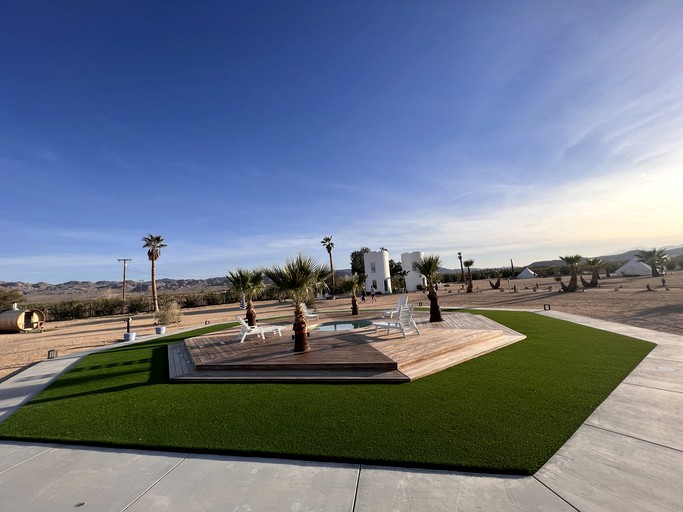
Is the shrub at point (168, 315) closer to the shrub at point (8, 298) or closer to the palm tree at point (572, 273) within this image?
the shrub at point (8, 298)

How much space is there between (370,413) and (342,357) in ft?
8.91

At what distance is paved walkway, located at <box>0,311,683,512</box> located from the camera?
276cm

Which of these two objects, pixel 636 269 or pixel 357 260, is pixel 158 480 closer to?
pixel 636 269

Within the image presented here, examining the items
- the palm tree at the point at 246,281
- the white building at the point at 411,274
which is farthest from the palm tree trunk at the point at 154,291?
the white building at the point at 411,274

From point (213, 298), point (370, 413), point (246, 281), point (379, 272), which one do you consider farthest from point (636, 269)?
point (213, 298)

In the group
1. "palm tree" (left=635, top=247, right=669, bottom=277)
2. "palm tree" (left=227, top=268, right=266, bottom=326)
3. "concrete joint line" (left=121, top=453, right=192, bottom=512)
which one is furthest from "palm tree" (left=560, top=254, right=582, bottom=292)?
"concrete joint line" (left=121, top=453, right=192, bottom=512)

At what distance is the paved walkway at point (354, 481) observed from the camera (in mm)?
2764

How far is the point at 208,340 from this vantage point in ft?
37.4

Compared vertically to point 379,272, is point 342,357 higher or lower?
lower

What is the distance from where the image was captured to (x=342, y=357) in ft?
24.2

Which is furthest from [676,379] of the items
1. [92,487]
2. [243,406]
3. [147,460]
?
[92,487]

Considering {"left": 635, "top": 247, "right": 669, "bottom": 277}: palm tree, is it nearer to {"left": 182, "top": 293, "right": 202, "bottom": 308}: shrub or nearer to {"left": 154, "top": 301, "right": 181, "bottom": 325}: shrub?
{"left": 154, "top": 301, "right": 181, "bottom": 325}: shrub

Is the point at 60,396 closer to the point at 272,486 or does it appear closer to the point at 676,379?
the point at 272,486

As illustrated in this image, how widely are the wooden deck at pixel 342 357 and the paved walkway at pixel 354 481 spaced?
2885 mm
